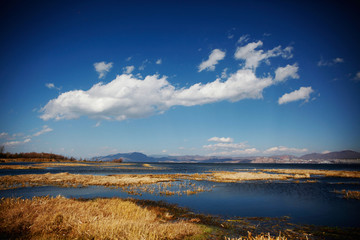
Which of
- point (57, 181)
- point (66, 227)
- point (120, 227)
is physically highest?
point (66, 227)

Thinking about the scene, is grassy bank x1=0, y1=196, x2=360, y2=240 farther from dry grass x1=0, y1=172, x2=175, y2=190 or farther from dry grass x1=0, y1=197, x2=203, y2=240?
dry grass x1=0, y1=172, x2=175, y2=190

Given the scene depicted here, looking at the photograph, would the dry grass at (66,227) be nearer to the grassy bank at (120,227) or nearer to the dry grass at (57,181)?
the grassy bank at (120,227)

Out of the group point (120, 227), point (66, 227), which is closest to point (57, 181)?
point (66, 227)

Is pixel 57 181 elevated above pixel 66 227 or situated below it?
below

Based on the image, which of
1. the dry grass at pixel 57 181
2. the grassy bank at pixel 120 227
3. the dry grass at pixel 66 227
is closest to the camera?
the dry grass at pixel 66 227

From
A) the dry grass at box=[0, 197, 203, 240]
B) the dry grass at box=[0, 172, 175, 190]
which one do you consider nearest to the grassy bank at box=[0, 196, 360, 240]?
the dry grass at box=[0, 197, 203, 240]

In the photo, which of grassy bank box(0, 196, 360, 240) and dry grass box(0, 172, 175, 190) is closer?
grassy bank box(0, 196, 360, 240)

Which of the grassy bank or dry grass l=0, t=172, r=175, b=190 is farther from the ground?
the grassy bank

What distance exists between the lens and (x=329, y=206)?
1075 inches

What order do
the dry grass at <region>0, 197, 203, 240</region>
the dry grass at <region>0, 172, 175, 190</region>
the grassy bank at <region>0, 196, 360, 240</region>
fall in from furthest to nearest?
the dry grass at <region>0, 172, 175, 190</region>, the grassy bank at <region>0, 196, 360, 240</region>, the dry grass at <region>0, 197, 203, 240</region>

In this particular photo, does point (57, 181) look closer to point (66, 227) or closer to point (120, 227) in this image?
point (66, 227)

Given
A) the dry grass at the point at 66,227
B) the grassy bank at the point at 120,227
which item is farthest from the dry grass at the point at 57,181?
the dry grass at the point at 66,227

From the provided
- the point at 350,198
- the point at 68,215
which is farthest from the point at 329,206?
the point at 68,215

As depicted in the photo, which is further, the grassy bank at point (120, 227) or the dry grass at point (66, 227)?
the grassy bank at point (120, 227)
